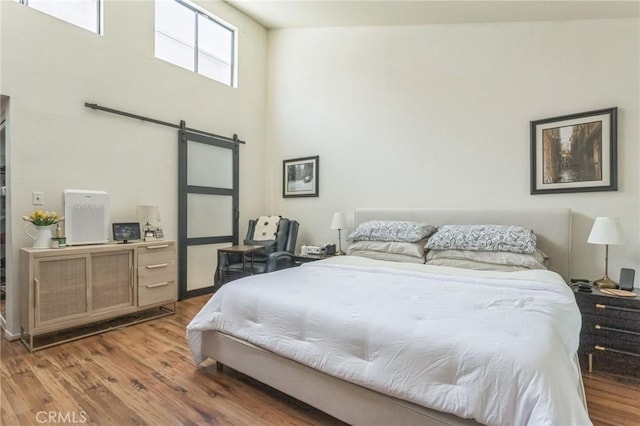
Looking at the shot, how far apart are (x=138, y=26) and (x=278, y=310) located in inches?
140

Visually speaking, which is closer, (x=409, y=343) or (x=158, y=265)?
(x=409, y=343)

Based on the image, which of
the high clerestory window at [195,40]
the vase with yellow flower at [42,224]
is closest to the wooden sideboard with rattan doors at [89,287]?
the vase with yellow flower at [42,224]

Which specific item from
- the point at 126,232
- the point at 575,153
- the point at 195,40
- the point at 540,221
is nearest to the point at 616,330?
the point at 540,221

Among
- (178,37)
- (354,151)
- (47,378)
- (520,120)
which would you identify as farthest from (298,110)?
(47,378)

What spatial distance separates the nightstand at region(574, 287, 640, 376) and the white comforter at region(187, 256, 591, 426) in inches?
15.2

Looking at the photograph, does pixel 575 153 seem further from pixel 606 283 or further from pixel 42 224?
pixel 42 224

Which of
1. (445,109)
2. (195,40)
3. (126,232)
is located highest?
(195,40)

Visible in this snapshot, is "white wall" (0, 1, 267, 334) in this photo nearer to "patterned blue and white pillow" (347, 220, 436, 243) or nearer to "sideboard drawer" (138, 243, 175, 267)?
"sideboard drawer" (138, 243, 175, 267)

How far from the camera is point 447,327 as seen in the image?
133cm

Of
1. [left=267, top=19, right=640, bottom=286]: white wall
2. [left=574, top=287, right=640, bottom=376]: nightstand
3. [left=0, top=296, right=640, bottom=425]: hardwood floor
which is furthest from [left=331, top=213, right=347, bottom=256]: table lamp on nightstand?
[left=574, top=287, right=640, bottom=376]: nightstand

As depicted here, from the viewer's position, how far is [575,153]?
2.82 m

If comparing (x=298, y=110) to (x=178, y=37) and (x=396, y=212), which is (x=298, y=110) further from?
(x=396, y=212)

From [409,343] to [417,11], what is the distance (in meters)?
3.34

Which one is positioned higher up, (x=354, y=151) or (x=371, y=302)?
(x=354, y=151)
